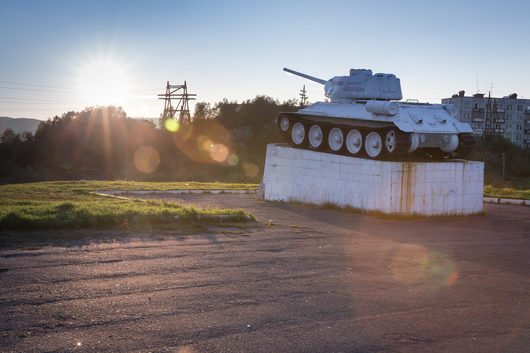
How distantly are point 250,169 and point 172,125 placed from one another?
12475 millimetres

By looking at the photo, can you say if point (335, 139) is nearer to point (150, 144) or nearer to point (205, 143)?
point (205, 143)

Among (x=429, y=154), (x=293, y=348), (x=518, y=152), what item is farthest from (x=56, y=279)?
(x=518, y=152)

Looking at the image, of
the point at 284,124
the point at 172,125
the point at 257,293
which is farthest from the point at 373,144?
the point at 172,125

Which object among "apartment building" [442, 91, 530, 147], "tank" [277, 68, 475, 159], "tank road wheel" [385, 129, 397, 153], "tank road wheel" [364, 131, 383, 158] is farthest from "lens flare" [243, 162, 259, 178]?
"apartment building" [442, 91, 530, 147]

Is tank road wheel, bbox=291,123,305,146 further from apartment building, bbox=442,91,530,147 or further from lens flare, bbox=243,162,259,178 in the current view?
apartment building, bbox=442,91,530,147

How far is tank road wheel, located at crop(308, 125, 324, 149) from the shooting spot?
19.1 m

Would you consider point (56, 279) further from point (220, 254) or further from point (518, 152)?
point (518, 152)

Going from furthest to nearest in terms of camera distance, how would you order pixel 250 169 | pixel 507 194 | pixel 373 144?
pixel 250 169, pixel 507 194, pixel 373 144

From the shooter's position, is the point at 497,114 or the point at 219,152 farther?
the point at 497,114

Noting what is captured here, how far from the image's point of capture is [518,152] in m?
54.4

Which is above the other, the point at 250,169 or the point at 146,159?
the point at 146,159

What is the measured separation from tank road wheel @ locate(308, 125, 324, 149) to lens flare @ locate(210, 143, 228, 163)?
2856 cm

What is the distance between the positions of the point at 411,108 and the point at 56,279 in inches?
472

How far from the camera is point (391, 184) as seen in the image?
1471 cm
